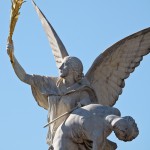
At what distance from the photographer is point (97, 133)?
18.8m

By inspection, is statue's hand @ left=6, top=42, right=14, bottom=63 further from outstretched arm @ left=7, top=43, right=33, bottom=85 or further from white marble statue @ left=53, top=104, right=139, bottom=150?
white marble statue @ left=53, top=104, right=139, bottom=150

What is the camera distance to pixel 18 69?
20625 mm

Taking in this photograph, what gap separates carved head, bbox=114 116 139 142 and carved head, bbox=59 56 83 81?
81.3 inches

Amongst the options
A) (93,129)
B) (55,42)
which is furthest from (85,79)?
(93,129)

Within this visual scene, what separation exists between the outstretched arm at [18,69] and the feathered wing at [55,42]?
763mm

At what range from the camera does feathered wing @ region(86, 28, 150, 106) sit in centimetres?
2084

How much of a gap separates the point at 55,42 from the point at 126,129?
359cm

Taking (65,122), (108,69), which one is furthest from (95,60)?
(65,122)

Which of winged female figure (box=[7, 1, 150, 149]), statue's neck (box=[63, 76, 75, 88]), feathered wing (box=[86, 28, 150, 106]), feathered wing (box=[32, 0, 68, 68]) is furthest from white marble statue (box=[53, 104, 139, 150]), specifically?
feathered wing (box=[32, 0, 68, 68])

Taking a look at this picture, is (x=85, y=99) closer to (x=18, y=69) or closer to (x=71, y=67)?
(x=71, y=67)

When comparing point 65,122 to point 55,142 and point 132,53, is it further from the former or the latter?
point 132,53

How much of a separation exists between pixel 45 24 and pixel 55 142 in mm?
3437

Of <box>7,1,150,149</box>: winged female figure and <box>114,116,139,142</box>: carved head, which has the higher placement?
<box>7,1,150,149</box>: winged female figure

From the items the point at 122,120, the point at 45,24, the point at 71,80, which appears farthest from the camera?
the point at 45,24
